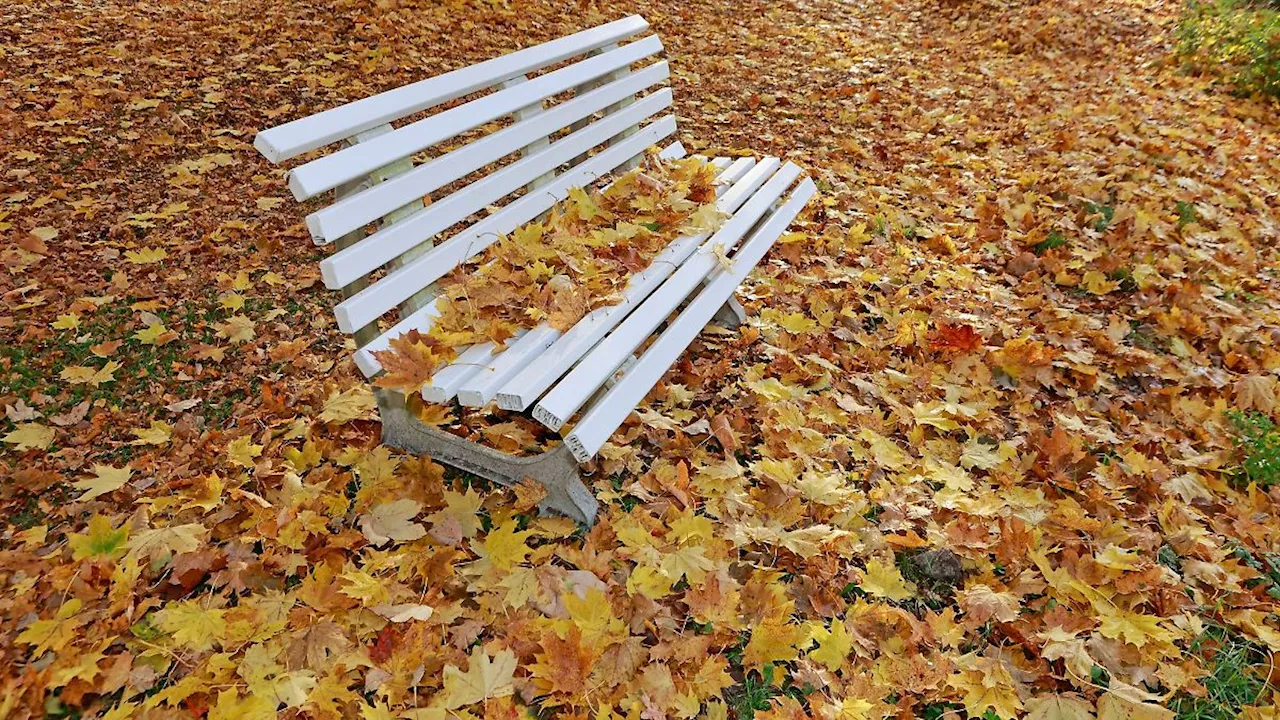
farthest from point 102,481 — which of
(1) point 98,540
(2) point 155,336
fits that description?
(2) point 155,336

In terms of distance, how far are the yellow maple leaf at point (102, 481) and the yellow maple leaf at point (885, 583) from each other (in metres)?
2.07

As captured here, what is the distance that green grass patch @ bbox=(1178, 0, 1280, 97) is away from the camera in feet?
19.4

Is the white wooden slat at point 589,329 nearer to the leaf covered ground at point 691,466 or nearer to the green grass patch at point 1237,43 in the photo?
the leaf covered ground at point 691,466

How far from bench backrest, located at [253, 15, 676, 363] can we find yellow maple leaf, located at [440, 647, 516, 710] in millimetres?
851

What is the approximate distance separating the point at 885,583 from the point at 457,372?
4.13ft

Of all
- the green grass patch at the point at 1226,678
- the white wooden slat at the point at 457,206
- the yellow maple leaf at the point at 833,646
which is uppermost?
the white wooden slat at the point at 457,206

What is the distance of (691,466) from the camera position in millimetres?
2482

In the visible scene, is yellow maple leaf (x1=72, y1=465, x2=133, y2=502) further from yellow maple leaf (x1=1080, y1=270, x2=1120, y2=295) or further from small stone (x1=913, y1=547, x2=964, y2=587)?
yellow maple leaf (x1=1080, y1=270, x2=1120, y2=295)

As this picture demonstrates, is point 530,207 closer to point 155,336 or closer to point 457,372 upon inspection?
point 457,372

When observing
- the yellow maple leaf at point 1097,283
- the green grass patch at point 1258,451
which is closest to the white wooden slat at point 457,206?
the yellow maple leaf at point 1097,283

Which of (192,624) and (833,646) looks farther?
(833,646)

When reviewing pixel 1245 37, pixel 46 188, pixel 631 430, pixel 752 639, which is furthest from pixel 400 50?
pixel 1245 37

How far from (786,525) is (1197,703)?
1056 mm

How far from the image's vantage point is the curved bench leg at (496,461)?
6.93 ft
